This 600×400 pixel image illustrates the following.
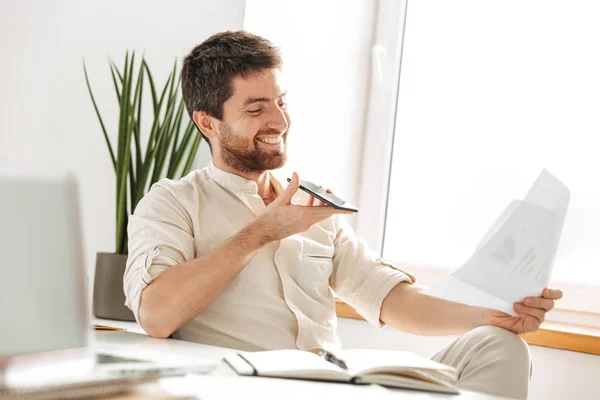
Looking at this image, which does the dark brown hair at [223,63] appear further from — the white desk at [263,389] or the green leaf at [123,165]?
the white desk at [263,389]

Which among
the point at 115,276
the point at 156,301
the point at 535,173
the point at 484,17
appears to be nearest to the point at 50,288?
the point at 156,301

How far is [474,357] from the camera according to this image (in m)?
1.47

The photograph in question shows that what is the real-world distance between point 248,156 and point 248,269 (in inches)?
12.1

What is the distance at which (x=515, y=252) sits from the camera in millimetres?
1323

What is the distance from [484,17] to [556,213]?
4.25 ft

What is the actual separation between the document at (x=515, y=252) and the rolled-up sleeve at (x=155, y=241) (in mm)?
656

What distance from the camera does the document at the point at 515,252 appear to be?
1.28 m

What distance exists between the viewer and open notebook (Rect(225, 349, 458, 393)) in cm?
110

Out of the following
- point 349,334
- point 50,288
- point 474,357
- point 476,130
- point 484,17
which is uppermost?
point 484,17

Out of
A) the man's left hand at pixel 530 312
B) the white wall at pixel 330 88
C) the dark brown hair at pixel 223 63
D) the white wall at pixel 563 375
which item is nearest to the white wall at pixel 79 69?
the white wall at pixel 330 88

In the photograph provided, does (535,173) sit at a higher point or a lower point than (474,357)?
higher

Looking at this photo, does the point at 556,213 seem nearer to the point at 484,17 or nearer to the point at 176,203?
the point at 176,203

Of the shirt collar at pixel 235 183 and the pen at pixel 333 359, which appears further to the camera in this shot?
the shirt collar at pixel 235 183

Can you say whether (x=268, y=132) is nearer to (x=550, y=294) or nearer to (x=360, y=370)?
(x=550, y=294)
